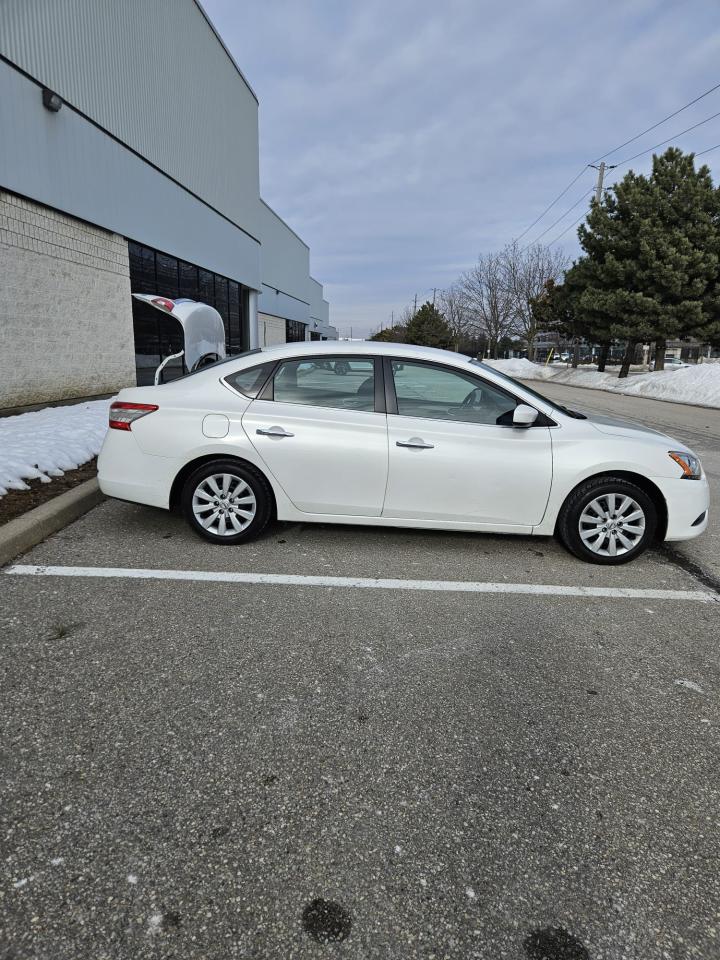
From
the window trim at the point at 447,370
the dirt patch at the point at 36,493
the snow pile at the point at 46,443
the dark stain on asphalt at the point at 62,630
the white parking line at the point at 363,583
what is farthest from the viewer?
the snow pile at the point at 46,443

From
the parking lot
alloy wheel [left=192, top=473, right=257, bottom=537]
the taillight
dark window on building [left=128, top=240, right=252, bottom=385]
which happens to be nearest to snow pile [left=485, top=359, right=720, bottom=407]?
dark window on building [left=128, top=240, right=252, bottom=385]

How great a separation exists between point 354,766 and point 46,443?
5997 millimetres

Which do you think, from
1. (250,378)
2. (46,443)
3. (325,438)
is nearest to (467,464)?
(325,438)

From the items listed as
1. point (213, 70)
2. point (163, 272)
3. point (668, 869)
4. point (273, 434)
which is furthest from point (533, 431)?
point (213, 70)

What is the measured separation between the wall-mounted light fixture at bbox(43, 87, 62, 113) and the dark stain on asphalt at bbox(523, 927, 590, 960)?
13369 millimetres

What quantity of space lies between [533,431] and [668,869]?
2.97 meters

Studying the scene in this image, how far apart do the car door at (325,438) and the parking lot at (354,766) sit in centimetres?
69

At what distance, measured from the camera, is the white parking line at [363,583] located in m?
3.81

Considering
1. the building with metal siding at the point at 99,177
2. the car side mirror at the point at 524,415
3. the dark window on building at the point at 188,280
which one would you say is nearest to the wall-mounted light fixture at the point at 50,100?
the building with metal siding at the point at 99,177

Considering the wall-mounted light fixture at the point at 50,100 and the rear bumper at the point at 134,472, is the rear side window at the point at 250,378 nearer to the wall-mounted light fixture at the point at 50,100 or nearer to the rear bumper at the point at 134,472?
the rear bumper at the point at 134,472

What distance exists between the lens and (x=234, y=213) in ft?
76.4

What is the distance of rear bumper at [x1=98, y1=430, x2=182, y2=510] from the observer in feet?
14.3

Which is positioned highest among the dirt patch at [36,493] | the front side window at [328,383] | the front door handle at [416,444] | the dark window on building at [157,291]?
the dark window on building at [157,291]

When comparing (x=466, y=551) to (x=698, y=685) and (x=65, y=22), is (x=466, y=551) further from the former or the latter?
(x=65, y=22)
